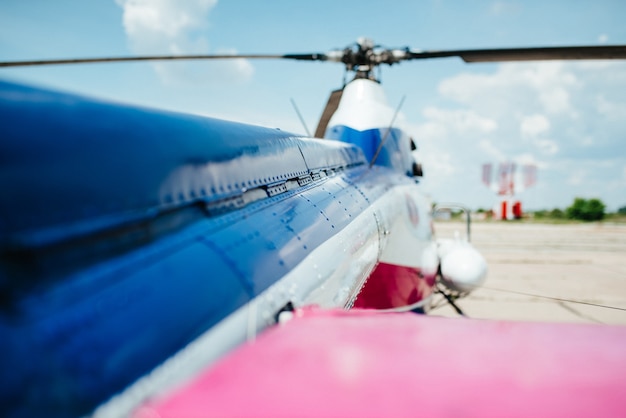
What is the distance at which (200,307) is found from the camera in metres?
1.34

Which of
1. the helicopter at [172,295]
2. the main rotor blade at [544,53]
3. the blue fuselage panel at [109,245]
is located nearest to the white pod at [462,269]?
the main rotor blade at [544,53]

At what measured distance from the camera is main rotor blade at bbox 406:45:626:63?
14.2 ft

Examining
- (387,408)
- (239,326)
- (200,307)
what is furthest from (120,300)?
(387,408)

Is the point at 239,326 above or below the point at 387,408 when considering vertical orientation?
below

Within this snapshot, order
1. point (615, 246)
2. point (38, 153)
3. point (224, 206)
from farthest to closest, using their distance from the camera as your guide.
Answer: point (615, 246), point (224, 206), point (38, 153)

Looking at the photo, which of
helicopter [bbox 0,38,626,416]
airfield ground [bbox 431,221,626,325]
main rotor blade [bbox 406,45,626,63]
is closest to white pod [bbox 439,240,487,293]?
airfield ground [bbox 431,221,626,325]

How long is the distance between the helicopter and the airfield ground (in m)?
2.22

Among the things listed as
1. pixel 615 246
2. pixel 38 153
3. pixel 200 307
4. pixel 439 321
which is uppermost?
pixel 38 153

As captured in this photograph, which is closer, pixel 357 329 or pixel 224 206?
pixel 357 329

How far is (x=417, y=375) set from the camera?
2.93 feet

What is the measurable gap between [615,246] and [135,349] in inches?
883

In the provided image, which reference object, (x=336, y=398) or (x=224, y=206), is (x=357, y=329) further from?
(x=224, y=206)

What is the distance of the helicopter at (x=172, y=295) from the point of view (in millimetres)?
873

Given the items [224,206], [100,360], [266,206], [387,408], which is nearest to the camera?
[387,408]
